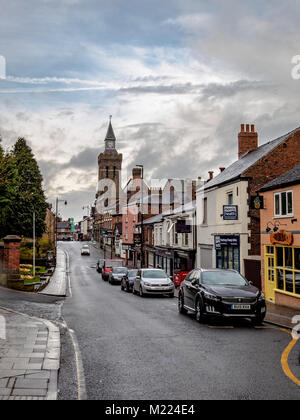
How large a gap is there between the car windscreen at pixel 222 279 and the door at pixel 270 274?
21.3ft

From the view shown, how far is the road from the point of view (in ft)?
22.6

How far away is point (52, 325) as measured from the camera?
45.3 feet

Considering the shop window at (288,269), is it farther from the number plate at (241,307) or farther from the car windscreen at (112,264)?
the car windscreen at (112,264)

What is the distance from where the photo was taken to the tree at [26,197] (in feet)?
177

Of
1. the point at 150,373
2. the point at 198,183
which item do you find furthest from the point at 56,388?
the point at 198,183

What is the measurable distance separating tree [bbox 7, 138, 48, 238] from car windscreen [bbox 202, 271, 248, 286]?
140 ft

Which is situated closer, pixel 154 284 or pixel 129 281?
pixel 154 284

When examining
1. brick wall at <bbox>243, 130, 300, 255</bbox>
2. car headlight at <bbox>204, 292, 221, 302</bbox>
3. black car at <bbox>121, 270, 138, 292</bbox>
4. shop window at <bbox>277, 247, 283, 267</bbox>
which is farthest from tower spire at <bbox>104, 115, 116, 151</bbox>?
car headlight at <bbox>204, 292, 221, 302</bbox>

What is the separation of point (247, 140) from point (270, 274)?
563 inches

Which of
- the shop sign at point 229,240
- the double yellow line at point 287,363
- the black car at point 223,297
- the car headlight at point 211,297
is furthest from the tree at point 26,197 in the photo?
the double yellow line at point 287,363

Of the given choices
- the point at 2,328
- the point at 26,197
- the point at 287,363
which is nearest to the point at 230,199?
the point at 2,328

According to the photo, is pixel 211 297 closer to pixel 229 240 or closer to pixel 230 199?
pixel 229 240

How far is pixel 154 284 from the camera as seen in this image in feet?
78.0
